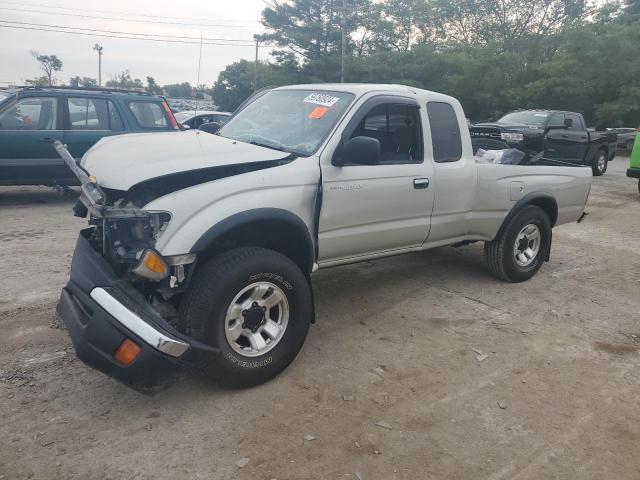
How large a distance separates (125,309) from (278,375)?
3.81 ft

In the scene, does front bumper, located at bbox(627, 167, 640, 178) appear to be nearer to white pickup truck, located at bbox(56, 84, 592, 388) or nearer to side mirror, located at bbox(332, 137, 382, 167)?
white pickup truck, located at bbox(56, 84, 592, 388)

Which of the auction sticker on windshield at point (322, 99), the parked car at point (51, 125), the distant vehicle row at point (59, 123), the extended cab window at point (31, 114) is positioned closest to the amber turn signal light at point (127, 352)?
the auction sticker on windshield at point (322, 99)

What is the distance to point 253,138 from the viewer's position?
14.0 ft

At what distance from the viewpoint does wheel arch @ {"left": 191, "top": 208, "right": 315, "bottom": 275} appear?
3160mm

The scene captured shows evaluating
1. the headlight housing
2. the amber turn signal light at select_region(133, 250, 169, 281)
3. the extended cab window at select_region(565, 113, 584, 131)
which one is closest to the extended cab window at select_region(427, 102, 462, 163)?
the amber turn signal light at select_region(133, 250, 169, 281)

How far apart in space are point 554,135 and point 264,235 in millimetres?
12163

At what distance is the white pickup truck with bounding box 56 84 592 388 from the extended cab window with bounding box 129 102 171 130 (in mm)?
4834

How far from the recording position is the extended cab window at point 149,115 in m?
9.04

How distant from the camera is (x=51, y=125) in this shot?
830 centimetres

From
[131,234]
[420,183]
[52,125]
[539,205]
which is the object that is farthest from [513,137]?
[131,234]

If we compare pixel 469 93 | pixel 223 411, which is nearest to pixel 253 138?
pixel 223 411

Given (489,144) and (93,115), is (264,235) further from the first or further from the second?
(93,115)

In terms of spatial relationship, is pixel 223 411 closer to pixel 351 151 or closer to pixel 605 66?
pixel 351 151

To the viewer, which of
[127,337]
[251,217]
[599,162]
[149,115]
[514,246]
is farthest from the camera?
[599,162]
